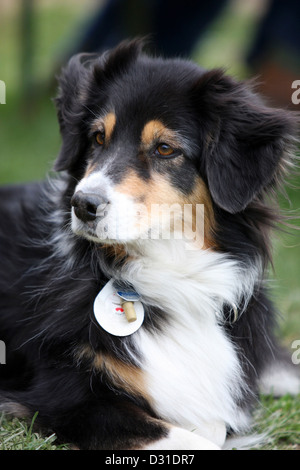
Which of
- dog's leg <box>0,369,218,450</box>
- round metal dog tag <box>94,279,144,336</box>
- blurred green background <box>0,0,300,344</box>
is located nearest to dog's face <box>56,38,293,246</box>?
round metal dog tag <box>94,279,144,336</box>

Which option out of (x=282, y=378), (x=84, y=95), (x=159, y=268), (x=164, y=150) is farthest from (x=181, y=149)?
(x=282, y=378)

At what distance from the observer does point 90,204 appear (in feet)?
11.2

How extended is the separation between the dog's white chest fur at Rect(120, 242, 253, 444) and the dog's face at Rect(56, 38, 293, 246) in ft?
0.57

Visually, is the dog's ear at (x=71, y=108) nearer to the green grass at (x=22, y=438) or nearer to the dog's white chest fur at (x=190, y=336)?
the dog's white chest fur at (x=190, y=336)

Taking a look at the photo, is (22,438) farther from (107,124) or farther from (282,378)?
(282,378)

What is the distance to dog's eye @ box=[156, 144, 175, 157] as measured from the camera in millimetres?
3750

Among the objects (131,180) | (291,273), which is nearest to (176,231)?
(131,180)

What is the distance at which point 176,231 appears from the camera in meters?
3.81

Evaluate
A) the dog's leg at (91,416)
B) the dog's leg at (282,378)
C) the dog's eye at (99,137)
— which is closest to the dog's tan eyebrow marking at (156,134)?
the dog's eye at (99,137)

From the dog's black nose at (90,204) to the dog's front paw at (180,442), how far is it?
3.66 ft

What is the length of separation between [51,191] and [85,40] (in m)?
6.82

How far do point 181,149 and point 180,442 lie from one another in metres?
1.49

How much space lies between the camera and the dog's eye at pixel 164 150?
3750mm

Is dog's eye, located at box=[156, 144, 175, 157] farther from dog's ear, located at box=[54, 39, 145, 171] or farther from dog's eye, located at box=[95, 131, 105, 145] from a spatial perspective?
dog's ear, located at box=[54, 39, 145, 171]
